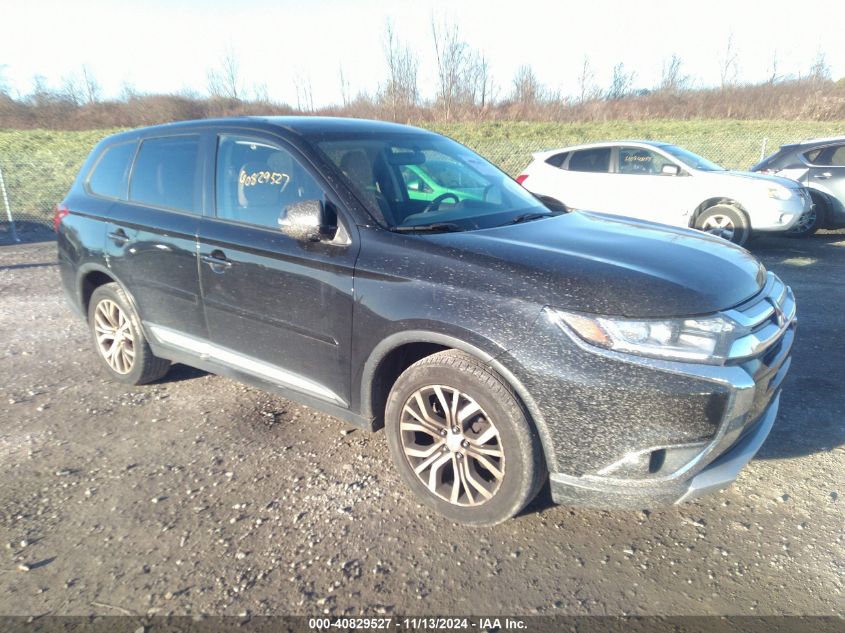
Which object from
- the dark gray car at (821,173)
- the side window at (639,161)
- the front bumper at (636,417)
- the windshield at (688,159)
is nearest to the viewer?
the front bumper at (636,417)

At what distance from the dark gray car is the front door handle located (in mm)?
9270

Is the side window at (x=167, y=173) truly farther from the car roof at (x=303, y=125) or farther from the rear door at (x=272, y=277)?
the rear door at (x=272, y=277)

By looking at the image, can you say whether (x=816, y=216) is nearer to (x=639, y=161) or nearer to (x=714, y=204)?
(x=714, y=204)

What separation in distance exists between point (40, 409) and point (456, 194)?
3.16 metres

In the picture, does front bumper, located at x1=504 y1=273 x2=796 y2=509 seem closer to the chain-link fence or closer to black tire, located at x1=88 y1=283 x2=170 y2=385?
black tire, located at x1=88 y1=283 x2=170 y2=385

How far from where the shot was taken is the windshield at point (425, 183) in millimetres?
3078

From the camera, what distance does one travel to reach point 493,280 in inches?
98.8

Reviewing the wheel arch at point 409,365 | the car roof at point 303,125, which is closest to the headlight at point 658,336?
the wheel arch at point 409,365

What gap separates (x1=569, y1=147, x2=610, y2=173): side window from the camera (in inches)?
376

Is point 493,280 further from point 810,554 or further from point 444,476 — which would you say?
point 810,554

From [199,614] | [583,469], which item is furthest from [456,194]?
[199,614]

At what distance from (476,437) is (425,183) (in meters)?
1.57

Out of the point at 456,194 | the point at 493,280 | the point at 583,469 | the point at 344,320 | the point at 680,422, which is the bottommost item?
the point at 583,469

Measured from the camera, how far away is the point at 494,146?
1898 centimetres
